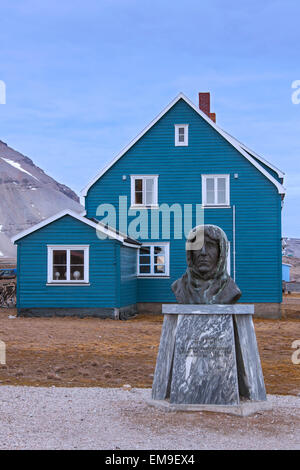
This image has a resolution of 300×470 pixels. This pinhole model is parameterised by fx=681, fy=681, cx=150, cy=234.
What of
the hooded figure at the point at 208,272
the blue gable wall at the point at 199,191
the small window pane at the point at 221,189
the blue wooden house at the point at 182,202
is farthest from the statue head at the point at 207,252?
the small window pane at the point at 221,189

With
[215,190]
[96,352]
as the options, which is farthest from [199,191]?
[96,352]

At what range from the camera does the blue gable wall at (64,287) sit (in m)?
25.1

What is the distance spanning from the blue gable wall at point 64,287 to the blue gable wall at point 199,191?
10.5 feet

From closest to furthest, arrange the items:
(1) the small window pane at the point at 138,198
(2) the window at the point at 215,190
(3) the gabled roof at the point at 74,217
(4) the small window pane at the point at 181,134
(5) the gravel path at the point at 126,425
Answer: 1. (5) the gravel path at the point at 126,425
2. (3) the gabled roof at the point at 74,217
3. (2) the window at the point at 215,190
4. (4) the small window pane at the point at 181,134
5. (1) the small window pane at the point at 138,198

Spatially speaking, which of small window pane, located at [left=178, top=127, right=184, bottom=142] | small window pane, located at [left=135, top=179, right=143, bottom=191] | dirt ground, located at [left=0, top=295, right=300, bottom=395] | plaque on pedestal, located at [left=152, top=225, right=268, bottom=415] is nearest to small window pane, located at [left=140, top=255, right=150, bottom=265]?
small window pane, located at [left=135, top=179, right=143, bottom=191]

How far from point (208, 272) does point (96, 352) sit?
269 inches

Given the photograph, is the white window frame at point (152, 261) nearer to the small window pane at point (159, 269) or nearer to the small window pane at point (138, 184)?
the small window pane at point (159, 269)

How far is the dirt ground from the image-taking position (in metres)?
12.0

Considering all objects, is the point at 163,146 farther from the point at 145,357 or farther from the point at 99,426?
the point at 99,426

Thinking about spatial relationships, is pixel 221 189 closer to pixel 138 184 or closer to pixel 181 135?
pixel 181 135

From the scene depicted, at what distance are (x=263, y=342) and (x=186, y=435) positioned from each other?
418 inches

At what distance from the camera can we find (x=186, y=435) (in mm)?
7789

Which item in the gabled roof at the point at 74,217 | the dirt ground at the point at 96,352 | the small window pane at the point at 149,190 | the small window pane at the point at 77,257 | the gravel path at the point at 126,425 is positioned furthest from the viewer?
the small window pane at the point at 149,190

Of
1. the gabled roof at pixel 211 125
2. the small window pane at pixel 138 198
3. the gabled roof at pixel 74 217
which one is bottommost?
the gabled roof at pixel 74 217
